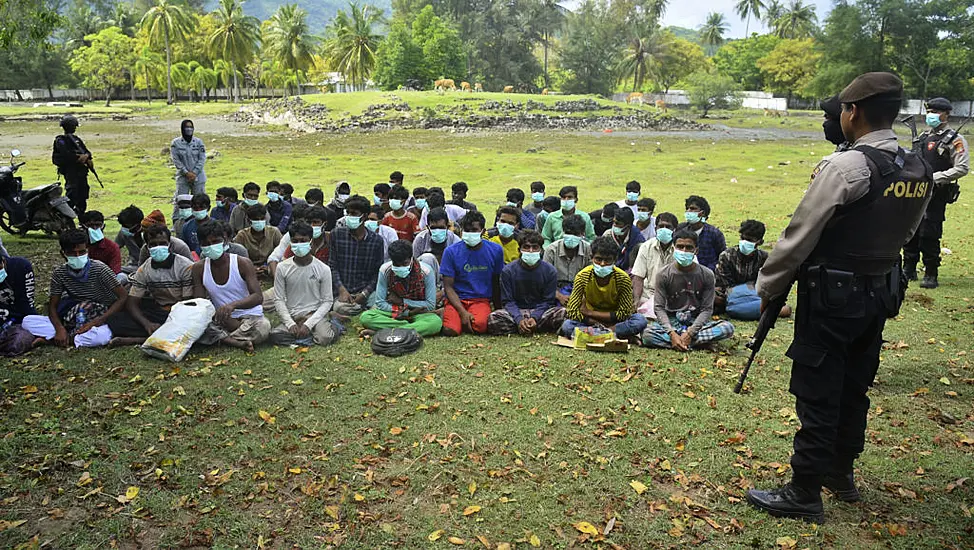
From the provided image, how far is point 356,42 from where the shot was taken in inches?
2773

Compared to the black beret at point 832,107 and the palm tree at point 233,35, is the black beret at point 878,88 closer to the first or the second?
the black beret at point 832,107

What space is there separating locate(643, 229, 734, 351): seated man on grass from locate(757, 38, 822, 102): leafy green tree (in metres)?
64.0

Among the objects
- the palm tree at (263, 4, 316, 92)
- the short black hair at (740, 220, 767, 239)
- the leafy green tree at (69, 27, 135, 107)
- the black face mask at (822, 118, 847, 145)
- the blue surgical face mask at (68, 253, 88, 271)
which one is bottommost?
the blue surgical face mask at (68, 253, 88, 271)

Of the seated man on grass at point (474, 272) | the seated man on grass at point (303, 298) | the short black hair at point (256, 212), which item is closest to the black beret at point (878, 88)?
the seated man on grass at point (474, 272)

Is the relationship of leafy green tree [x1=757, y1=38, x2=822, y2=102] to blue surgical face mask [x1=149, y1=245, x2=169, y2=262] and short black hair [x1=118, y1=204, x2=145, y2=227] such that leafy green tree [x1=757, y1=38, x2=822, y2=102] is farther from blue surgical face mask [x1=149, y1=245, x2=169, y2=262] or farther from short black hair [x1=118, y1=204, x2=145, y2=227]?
blue surgical face mask [x1=149, y1=245, x2=169, y2=262]

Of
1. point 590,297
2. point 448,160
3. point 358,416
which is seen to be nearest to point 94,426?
point 358,416

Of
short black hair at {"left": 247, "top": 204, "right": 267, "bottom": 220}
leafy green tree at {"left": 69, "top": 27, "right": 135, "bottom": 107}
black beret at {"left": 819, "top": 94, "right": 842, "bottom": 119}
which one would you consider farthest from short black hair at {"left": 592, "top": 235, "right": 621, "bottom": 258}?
leafy green tree at {"left": 69, "top": 27, "right": 135, "bottom": 107}

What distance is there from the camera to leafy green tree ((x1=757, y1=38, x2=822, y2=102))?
6407cm

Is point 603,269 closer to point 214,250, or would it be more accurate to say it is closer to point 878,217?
point 878,217

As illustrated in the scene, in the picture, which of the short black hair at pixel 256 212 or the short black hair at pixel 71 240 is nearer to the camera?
the short black hair at pixel 71 240

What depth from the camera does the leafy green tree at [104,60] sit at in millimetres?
67875

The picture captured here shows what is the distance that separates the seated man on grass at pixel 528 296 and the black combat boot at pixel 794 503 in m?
3.85

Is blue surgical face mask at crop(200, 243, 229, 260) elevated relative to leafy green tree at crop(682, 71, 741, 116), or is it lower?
lower

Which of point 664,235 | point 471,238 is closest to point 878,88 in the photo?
point 664,235
